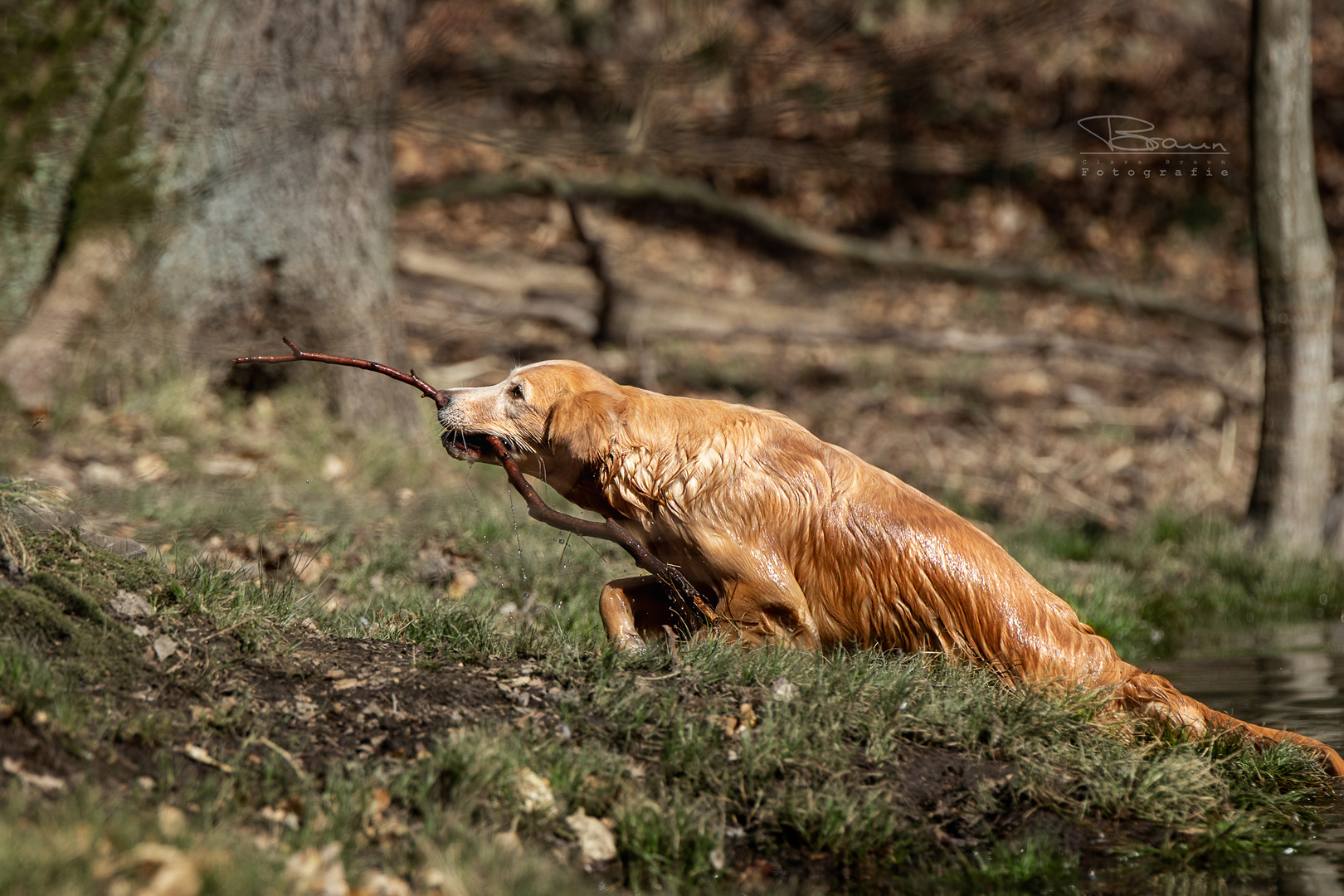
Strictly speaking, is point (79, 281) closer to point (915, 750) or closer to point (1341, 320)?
point (915, 750)

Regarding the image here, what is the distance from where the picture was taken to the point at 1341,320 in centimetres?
1423

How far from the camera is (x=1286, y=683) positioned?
589cm

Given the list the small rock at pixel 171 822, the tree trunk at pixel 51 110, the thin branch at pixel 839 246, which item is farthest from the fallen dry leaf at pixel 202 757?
the thin branch at pixel 839 246

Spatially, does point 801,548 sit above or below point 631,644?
above

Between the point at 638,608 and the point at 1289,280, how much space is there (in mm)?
5610

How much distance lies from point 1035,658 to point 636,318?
8.28 meters

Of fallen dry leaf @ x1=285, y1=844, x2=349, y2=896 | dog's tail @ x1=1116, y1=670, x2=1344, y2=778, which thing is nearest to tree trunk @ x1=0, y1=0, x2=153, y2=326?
fallen dry leaf @ x1=285, y1=844, x2=349, y2=896

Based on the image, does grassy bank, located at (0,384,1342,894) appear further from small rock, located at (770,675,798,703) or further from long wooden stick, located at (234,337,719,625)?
long wooden stick, located at (234,337,719,625)

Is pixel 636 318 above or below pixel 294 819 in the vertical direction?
above

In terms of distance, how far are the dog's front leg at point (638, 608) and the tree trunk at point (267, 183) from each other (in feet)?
15.9

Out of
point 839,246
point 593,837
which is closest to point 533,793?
point 593,837

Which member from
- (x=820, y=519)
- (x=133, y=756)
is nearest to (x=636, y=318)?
(x=820, y=519)

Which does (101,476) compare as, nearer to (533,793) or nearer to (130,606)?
(130,606)

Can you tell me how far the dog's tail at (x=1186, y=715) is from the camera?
443 cm
